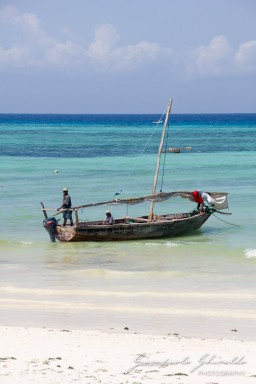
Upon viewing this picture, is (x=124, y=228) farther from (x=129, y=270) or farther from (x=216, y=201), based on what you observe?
(x=129, y=270)

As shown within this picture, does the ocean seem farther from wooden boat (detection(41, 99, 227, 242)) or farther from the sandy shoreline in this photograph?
the sandy shoreline

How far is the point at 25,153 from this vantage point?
71750 mm

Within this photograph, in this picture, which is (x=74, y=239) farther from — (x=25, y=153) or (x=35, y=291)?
(x=25, y=153)

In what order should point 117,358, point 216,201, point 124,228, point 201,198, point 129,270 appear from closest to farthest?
point 117,358 → point 129,270 → point 124,228 → point 201,198 → point 216,201

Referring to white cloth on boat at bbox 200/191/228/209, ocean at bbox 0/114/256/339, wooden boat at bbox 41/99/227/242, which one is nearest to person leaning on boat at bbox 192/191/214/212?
white cloth on boat at bbox 200/191/228/209

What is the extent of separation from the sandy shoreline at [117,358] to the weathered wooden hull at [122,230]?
1181 centimetres

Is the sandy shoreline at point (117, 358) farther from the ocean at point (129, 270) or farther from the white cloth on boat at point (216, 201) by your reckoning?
the white cloth on boat at point (216, 201)

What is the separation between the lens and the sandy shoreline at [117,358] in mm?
11070

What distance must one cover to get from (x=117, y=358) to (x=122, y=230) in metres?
14.1

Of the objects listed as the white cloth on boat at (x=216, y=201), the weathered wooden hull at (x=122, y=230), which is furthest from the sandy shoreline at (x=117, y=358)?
the white cloth on boat at (x=216, y=201)

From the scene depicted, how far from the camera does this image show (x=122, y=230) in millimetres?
26109

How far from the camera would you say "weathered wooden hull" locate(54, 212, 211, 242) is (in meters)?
25.9

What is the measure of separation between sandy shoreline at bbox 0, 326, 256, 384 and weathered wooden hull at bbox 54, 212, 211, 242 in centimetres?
1181

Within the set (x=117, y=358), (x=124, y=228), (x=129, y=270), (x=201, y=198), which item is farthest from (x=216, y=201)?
(x=117, y=358)
